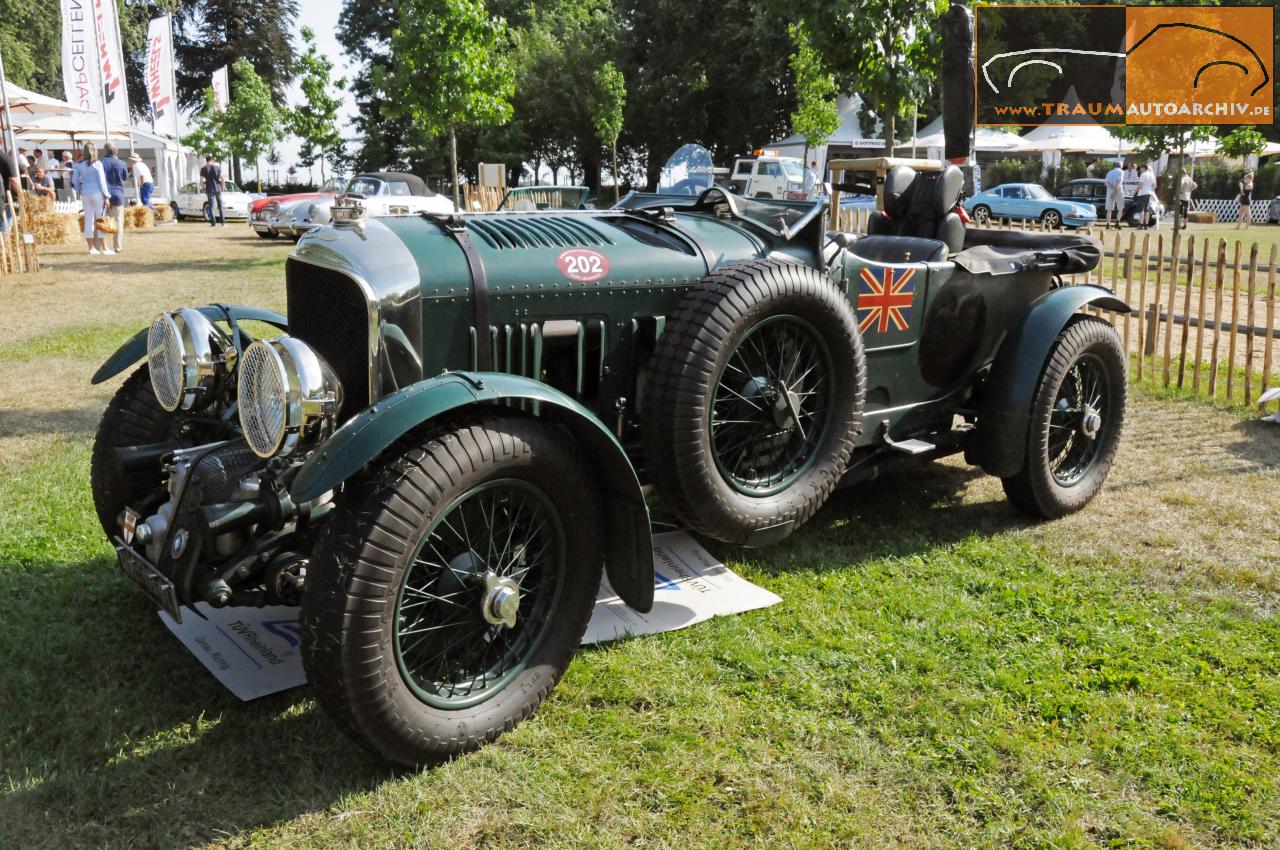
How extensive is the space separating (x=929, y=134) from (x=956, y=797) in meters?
37.5

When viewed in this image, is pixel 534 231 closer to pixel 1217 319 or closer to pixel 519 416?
pixel 519 416

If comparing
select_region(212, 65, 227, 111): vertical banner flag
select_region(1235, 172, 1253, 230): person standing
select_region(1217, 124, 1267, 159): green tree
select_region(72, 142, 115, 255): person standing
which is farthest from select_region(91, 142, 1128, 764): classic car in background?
select_region(212, 65, 227, 111): vertical banner flag

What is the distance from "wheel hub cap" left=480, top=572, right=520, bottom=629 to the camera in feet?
9.35

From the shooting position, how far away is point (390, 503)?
8.46 ft

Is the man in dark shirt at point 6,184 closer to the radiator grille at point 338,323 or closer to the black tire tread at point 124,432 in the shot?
the black tire tread at point 124,432

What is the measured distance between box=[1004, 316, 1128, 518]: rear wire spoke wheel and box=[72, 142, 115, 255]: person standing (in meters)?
16.2

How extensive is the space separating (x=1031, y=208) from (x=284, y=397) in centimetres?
2831

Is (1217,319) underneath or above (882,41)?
underneath

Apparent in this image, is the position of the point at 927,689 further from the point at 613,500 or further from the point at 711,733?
the point at 613,500

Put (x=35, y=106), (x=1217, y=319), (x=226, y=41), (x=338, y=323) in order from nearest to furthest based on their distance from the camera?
1. (x=338, y=323)
2. (x=1217, y=319)
3. (x=35, y=106)
4. (x=226, y=41)

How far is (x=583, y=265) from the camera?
3.54m

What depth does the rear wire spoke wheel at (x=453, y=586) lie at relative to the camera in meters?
2.54

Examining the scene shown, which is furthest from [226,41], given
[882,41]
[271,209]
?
[882,41]

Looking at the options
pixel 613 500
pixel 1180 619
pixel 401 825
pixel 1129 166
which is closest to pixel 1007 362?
pixel 1180 619
